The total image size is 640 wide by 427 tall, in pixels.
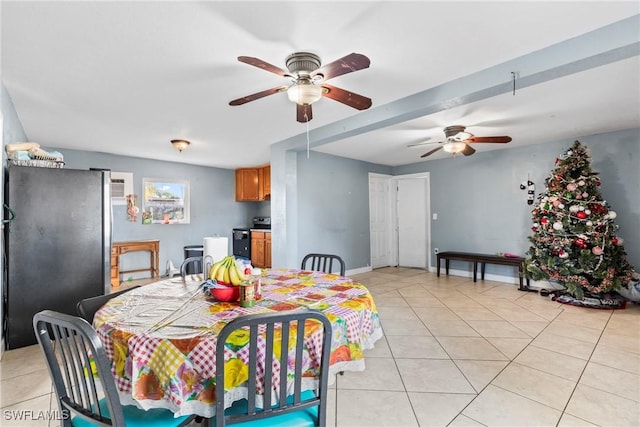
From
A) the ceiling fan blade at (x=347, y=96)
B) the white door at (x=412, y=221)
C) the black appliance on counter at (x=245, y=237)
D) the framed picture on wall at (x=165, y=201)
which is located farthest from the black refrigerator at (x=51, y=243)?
the white door at (x=412, y=221)

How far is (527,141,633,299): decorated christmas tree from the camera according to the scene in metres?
3.83

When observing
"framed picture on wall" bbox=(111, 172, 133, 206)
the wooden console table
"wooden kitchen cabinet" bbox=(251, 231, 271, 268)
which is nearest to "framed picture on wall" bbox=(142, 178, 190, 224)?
"framed picture on wall" bbox=(111, 172, 133, 206)

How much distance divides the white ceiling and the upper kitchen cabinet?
2.70 m

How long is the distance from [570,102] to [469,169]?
2635 mm

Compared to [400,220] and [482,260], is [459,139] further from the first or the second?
[400,220]

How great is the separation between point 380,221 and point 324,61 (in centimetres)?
472

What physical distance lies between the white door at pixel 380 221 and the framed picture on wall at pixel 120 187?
465 cm

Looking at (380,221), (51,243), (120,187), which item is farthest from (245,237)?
(51,243)

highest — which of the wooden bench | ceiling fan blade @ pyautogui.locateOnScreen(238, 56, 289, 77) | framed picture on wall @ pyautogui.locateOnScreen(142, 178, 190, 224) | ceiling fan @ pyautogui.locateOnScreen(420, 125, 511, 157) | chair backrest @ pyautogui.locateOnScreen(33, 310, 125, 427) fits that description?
ceiling fan @ pyautogui.locateOnScreen(420, 125, 511, 157)

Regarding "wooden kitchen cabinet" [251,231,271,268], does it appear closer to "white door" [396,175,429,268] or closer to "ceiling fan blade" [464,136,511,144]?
"white door" [396,175,429,268]

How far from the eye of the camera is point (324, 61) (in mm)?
2283

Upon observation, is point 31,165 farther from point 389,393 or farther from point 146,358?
point 389,393

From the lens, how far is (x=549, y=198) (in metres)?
4.23

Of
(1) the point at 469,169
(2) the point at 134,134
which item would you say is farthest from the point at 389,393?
(1) the point at 469,169
